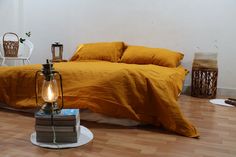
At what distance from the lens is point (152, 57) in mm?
3262

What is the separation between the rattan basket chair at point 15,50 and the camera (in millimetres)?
4102

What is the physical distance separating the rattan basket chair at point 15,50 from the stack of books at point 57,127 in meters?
2.70

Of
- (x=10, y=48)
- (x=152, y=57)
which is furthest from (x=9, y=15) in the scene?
(x=152, y=57)

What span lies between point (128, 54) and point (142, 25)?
59cm

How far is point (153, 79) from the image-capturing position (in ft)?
6.73

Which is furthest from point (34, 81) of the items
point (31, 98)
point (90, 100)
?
point (90, 100)

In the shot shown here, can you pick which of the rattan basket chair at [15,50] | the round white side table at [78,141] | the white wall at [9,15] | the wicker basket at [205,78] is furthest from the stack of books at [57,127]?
the white wall at [9,15]

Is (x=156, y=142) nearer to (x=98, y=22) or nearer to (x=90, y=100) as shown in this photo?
(x=90, y=100)

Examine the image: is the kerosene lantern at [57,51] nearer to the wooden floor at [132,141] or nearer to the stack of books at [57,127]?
the wooden floor at [132,141]

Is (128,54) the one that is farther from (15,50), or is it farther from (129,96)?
(15,50)

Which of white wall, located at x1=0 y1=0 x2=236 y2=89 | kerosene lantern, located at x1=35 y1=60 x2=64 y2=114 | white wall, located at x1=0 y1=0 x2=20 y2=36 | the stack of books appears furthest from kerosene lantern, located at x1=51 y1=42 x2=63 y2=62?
the stack of books

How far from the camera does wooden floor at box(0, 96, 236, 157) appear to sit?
156 centimetres

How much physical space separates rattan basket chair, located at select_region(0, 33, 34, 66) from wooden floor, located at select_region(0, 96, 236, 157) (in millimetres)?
2062

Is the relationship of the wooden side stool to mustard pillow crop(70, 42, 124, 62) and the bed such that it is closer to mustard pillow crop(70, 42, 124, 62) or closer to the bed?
mustard pillow crop(70, 42, 124, 62)
